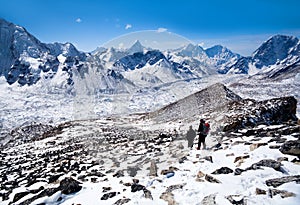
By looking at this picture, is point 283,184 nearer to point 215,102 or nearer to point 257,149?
point 257,149

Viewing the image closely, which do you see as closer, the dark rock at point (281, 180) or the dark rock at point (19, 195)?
the dark rock at point (281, 180)

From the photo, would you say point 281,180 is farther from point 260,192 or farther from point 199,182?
point 199,182

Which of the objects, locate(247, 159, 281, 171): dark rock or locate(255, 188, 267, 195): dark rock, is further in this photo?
locate(247, 159, 281, 171): dark rock

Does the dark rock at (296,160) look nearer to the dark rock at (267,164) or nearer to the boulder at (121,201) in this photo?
the dark rock at (267,164)

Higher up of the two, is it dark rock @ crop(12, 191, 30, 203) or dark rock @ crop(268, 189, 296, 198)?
dark rock @ crop(268, 189, 296, 198)

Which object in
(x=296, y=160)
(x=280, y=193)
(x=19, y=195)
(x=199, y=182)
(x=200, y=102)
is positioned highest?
(x=200, y=102)

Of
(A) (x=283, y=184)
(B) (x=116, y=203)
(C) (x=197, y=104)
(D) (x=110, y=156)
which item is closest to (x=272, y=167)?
(A) (x=283, y=184)

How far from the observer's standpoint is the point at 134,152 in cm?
2242

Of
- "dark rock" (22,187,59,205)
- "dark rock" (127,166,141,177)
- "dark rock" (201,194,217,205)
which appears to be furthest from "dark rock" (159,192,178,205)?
"dark rock" (22,187,59,205)

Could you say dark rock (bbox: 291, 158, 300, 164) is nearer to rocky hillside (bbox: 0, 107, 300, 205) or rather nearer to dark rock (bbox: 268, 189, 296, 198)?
rocky hillside (bbox: 0, 107, 300, 205)

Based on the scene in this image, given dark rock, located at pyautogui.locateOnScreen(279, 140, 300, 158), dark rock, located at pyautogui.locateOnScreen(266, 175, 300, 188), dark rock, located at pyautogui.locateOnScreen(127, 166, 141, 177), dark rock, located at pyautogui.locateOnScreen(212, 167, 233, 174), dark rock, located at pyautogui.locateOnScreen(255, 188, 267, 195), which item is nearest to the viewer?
dark rock, located at pyautogui.locateOnScreen(255, 188, 267, 195)

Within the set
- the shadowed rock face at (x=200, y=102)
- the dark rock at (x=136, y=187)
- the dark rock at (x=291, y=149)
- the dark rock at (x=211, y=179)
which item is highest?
the shadowed rock face at (x=200, y=102)

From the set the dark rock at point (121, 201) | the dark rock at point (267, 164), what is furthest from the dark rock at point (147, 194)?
the dark rock at point (267, 164)

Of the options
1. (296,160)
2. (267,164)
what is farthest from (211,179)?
(296,160)
